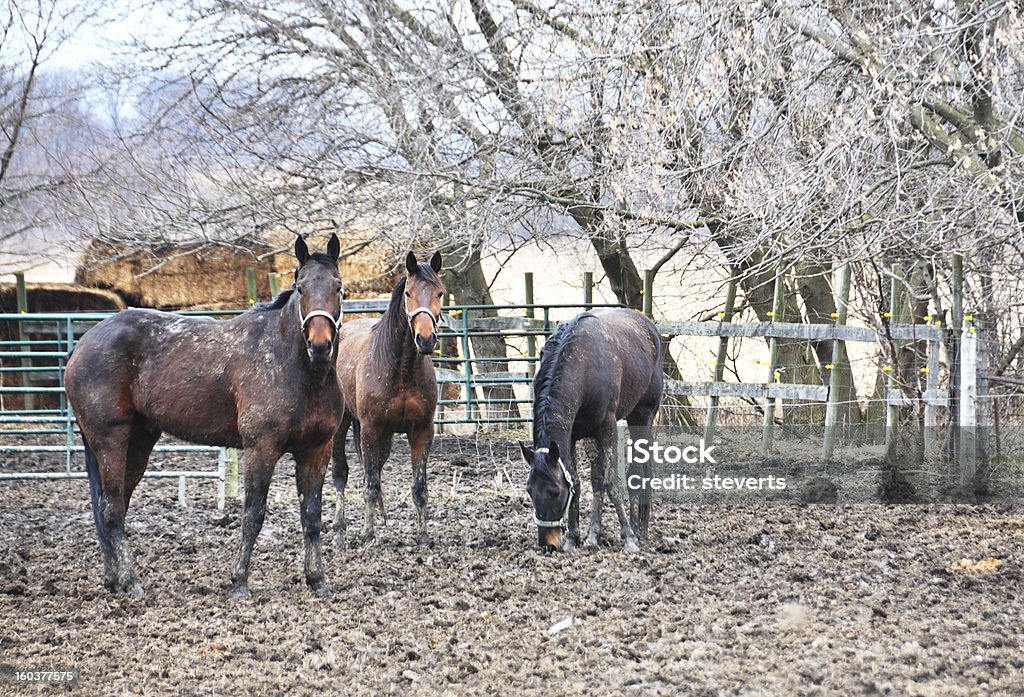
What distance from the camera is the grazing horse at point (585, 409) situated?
226 inches

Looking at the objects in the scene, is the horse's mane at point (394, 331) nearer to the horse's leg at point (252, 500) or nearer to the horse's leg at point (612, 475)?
the horse's leg at point (612, 475)

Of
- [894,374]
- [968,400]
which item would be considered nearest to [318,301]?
[968,400]

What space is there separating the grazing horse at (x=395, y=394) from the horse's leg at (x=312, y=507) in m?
1.06

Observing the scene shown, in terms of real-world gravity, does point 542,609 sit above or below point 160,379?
below

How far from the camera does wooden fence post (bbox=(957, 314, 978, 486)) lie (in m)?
7.60

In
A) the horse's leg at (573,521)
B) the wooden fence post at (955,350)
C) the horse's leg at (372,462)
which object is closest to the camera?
the horse's leg at (573,521)

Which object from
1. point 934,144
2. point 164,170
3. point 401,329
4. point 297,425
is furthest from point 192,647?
point 164,170

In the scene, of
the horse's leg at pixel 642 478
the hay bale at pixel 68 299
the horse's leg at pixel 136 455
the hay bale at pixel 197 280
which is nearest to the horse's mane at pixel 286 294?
the horse's leg at pixel 136 455

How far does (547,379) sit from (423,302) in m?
0.82

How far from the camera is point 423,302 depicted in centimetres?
591

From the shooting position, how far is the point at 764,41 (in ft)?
19.6

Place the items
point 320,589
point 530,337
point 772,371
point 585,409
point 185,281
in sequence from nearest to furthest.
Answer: point 320,589 < point 585,409 < point 772,371 < point 530,337 < point 185,281

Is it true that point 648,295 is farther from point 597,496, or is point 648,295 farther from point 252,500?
point 252,500

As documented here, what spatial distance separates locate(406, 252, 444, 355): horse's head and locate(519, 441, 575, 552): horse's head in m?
0.83
